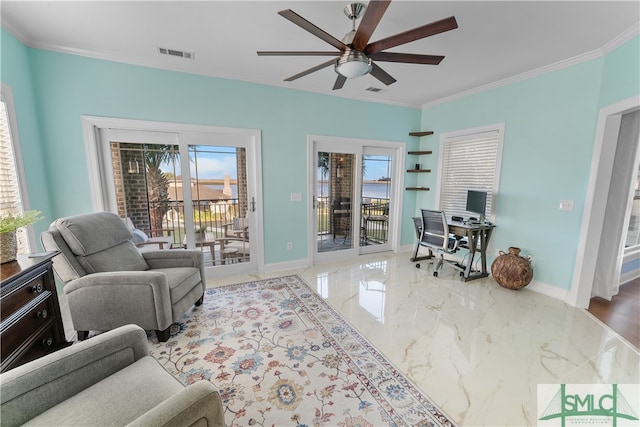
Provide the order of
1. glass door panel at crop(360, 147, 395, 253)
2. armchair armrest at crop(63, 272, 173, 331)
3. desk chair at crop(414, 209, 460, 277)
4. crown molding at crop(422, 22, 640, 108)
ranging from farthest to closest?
glass door panel at crop(360, 147, 395, 253) → desk chair at crop(414, 209, 460, 277) → crown molding at crop(422, 22, 640, 108) → armchair armrest at crop(63, 272, 173, 331)

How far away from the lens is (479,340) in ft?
7.18

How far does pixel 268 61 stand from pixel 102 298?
2701 mm

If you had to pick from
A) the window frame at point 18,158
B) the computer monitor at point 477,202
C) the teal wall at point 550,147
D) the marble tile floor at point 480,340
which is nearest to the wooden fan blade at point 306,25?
the marble tile floor at point 480,340

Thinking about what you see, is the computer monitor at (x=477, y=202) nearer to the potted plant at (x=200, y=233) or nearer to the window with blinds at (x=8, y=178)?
the potted plant at (x=200, y=233)

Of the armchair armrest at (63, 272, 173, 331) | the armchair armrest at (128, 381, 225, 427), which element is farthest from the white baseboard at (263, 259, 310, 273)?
the armchair armrest at (128, 381, 225, 427)

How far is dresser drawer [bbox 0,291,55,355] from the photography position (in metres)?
1.24

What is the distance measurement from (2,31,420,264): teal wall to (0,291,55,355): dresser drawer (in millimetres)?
1412

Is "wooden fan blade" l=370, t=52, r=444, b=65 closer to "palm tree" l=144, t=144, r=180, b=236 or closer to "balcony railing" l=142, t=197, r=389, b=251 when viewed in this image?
"balcony railing" l=142, t=197, r=389, b=251

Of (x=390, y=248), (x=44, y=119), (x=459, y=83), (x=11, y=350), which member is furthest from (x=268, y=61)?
(x=390, y=248)

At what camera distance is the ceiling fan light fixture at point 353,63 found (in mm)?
1848

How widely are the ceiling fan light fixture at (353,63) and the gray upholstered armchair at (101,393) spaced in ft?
6.69

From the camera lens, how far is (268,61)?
281 cm

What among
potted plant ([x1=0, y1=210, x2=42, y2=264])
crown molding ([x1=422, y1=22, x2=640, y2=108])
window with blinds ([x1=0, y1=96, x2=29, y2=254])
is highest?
crown molding ([x1=422, y1=22, x2=640, y2=108])

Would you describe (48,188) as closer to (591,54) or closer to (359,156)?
(359,156)
